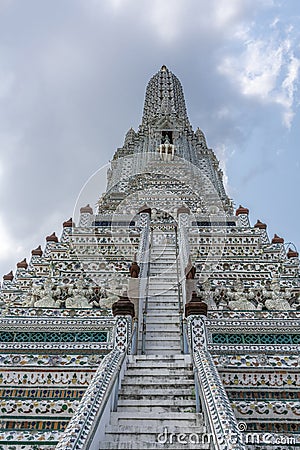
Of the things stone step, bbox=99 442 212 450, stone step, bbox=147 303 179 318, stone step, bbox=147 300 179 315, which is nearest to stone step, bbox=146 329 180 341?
stone step, bbox=147 303 179 318

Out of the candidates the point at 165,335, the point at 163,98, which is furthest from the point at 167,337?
the point at 163,98

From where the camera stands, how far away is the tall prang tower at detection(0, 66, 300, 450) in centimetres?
489

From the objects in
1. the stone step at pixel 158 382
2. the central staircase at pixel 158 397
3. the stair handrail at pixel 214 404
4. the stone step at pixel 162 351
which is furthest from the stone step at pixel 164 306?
the stone step at pixel 158 382

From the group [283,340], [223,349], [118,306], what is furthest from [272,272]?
[118,306]

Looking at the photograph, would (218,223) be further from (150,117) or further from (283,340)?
(150,117)

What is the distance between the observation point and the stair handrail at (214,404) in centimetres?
362

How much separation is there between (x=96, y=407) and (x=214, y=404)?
A: 119 cm

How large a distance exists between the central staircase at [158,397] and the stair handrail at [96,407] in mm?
182

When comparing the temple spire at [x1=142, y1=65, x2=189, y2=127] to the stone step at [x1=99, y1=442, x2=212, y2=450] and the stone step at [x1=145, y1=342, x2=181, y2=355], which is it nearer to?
the stone step at [x1=145, y1=342, x2=181, y2=355]

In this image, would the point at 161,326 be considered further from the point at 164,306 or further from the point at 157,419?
the point at 157,419

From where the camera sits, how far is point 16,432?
17.4 feet

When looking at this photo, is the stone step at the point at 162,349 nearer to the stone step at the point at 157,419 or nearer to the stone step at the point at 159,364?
the stone step at the point at 159,364

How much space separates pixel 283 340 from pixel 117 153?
17.8 metres

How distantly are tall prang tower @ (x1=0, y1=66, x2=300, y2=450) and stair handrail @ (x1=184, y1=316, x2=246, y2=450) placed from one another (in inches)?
0.6
